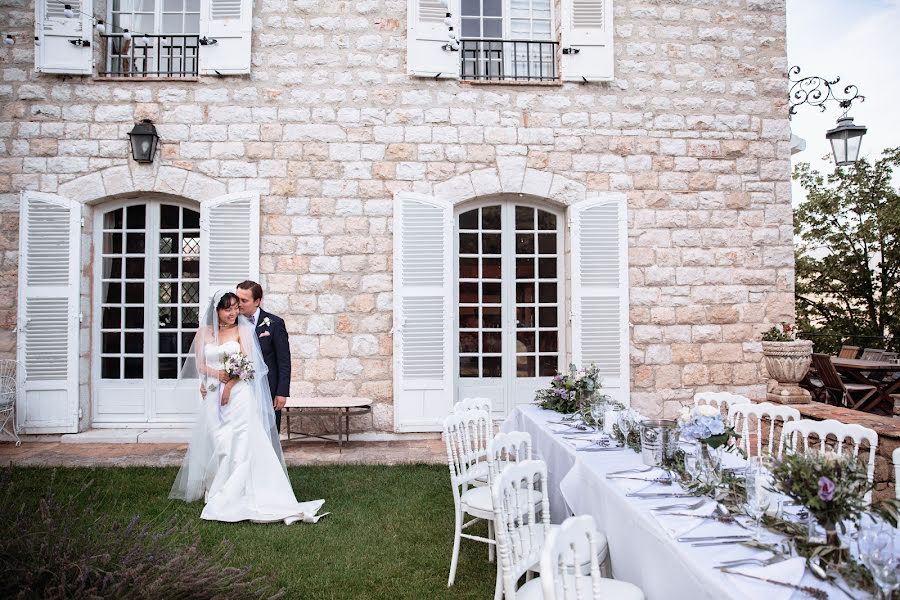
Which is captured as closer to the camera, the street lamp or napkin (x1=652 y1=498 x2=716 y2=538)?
napkin (x1=652 y1=498 x2=716 y2=538)

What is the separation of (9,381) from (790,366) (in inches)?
298

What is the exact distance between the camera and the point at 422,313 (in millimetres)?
6094

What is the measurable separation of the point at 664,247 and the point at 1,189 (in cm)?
674

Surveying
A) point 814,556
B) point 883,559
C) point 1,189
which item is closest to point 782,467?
point 814,556

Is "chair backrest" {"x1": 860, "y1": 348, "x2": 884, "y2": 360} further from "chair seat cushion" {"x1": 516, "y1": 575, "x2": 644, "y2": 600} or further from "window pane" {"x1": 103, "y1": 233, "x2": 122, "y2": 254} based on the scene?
"window pane" {"x1": 103, "y1": 233, "x2": 122, "y2": 254}

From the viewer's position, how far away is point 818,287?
40.4 feet

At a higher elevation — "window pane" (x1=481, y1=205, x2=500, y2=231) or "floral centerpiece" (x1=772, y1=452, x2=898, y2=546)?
"window pane" (x1=481, y1=205, x2=500, y2=231)

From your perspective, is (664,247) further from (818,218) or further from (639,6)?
(818,218)

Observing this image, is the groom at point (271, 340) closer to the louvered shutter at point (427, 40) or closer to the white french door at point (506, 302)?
the white french door at point (506, 302)

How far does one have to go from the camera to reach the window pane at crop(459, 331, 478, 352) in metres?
6.43

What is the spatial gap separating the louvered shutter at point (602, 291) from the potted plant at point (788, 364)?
4.52 ft

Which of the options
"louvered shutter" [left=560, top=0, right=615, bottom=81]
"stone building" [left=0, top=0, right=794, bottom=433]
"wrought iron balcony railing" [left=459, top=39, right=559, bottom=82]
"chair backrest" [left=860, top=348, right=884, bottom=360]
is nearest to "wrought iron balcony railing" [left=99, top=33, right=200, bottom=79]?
"stone building" [left=0, top=0, right=794, bottom=433]

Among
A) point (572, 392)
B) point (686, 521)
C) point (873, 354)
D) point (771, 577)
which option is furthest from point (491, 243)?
point (873, 354)

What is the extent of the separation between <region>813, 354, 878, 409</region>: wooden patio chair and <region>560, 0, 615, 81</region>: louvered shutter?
3.78 metres
